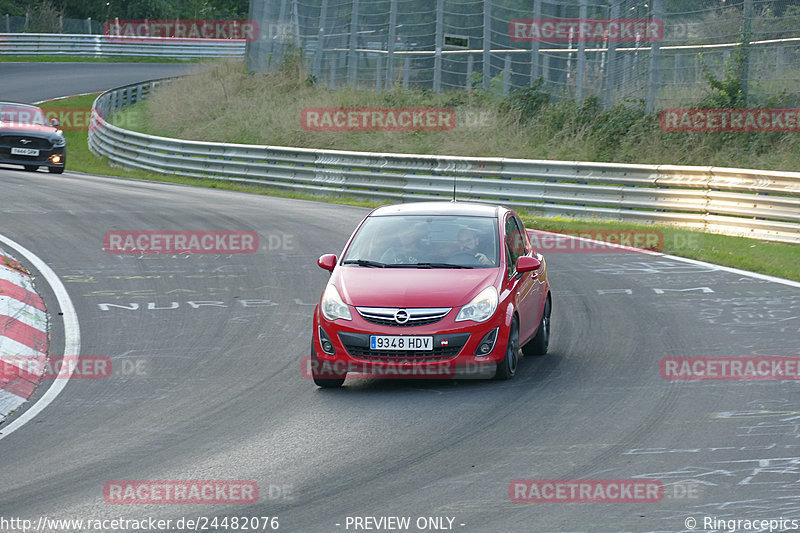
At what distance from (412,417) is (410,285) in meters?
1.43

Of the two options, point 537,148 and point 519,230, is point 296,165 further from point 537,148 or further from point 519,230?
point 519,230

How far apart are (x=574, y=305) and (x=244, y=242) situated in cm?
656

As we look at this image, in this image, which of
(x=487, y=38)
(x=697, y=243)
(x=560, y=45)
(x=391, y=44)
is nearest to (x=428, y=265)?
(x=697, y=243)

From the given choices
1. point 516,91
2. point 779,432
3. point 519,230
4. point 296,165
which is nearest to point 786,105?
point 516,91

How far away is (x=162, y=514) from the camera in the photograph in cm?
627

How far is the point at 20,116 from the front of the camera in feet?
92.5

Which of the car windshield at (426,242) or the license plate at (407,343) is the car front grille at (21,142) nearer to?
the car windshield at (426,242)

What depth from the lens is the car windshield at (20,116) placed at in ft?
91.6

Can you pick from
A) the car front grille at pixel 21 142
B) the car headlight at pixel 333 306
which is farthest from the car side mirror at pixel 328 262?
the car front grille at pixel 21 142

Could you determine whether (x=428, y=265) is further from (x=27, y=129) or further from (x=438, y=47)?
(x=438, y=47)

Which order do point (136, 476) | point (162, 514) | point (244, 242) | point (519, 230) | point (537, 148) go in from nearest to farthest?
point (162, 514)
point (136, 476)
point (519, 230)
point (244, 242)
point (537, 148)

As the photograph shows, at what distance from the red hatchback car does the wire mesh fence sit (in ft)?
48.0

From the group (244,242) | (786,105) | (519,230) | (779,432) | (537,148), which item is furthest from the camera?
(537,148)

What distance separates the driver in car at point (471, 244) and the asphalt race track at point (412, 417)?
1079mm
